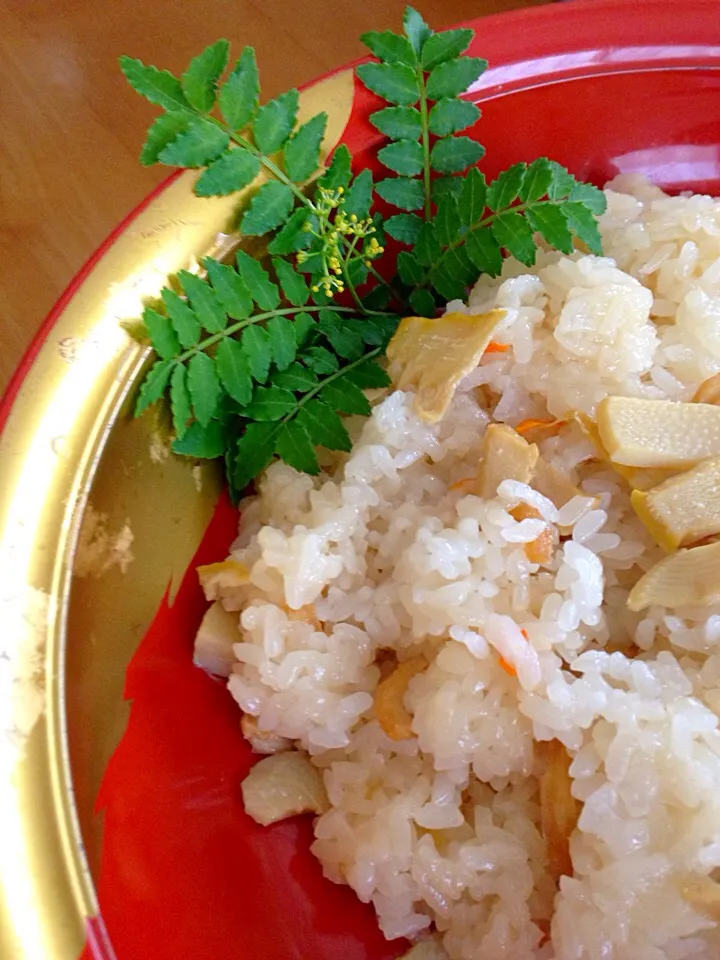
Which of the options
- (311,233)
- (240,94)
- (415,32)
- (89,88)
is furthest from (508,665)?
(89,88)

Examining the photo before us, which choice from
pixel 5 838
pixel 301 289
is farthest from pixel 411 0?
pixel 5 838

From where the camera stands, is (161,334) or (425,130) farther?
(425,130)

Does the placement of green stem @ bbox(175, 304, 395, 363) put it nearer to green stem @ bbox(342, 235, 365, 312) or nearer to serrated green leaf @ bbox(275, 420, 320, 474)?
green stem @ bbox(342, 235, 365, 312)

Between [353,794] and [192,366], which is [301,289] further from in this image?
[353,794]

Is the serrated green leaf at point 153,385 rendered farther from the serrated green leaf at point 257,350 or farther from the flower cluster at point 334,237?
the flower cluster at point 334,237

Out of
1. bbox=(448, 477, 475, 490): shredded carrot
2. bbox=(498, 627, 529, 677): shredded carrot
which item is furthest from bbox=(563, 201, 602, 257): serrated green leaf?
bbox=(498, 627, 529, 677): shredded carrot

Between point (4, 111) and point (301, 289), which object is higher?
point (4, 111)

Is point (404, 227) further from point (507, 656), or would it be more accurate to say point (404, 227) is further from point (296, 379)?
point (507, 656)
